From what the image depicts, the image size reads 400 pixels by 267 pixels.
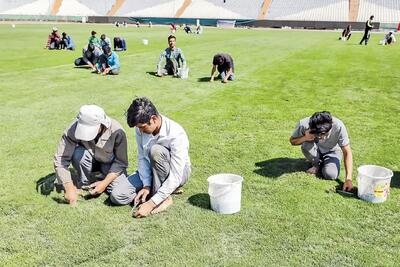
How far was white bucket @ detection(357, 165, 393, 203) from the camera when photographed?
5.08 m

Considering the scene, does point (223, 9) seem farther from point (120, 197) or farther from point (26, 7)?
point (120, 197)

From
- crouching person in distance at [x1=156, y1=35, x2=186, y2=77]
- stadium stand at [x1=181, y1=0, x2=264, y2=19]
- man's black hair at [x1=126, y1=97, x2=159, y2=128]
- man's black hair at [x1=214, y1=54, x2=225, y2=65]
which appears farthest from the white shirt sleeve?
stadium stand at [x1=181, y1=0, x2=264, y2=19]

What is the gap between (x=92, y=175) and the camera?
18.2 feet

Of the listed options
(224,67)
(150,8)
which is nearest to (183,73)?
(224,67)

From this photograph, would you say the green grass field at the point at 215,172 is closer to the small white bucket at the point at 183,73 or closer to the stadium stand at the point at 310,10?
the small white bucket at the point at 183,73

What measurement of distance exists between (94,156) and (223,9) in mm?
74154

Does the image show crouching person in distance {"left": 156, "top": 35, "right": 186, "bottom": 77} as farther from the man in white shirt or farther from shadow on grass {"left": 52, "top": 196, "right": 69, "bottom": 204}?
the man in white shirt

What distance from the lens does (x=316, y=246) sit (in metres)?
4.34

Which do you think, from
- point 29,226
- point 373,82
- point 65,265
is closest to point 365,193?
point 65,265

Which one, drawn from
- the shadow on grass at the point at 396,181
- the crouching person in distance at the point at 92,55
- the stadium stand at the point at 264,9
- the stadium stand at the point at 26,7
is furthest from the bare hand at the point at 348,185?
the stadium stand at the point at 26,7

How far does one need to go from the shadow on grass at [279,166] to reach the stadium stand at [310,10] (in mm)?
65069

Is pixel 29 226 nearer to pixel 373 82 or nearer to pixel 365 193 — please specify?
pixel 365 193

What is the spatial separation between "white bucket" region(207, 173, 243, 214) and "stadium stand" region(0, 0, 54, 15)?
87713 mm

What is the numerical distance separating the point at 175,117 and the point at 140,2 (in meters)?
77.0
